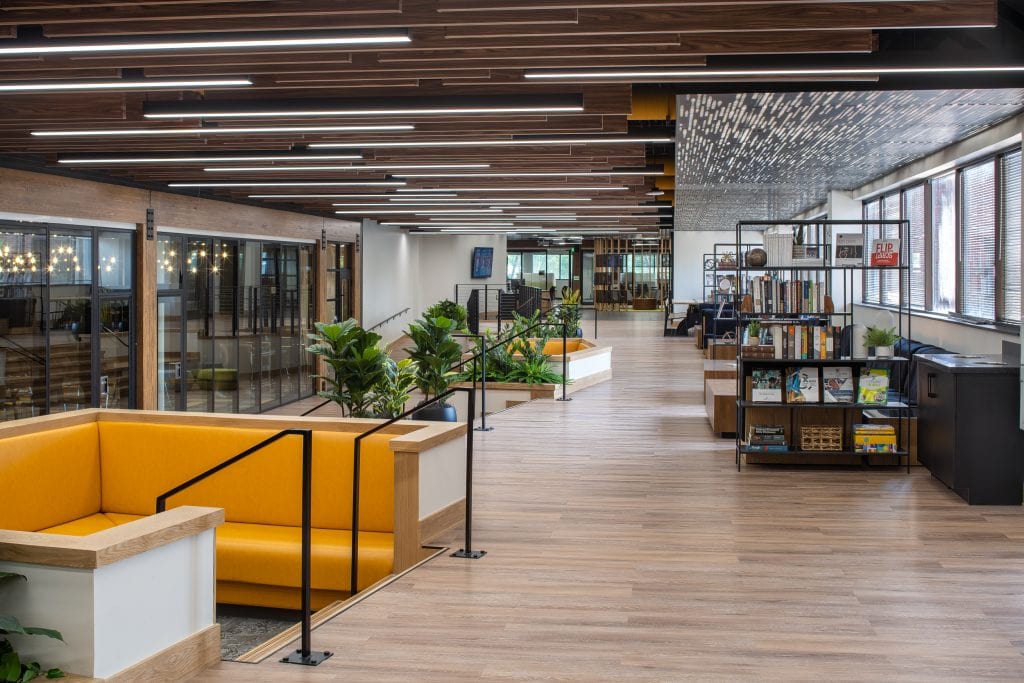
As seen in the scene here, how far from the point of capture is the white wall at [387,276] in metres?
21.9

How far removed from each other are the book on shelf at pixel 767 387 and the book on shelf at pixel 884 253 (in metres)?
1.27

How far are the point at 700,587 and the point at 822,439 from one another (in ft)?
12.6

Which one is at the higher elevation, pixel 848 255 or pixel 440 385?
pixel 848 255

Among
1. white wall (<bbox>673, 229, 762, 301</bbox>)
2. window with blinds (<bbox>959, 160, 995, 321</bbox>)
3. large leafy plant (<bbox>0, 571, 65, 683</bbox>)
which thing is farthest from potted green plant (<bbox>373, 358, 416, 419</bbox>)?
white wall (<bbox>673, 229, 762, 301</bbox>)

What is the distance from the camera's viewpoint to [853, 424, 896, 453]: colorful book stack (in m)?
8.44

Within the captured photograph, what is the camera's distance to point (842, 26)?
5.17 metres

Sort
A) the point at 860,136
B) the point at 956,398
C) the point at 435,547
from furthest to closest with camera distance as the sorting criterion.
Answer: the point at 860,136, the point at 956,398, the point at 435,547

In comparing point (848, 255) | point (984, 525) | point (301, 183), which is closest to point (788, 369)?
point (848, 255)

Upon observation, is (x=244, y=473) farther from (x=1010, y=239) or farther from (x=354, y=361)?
(x=1010, y=239)

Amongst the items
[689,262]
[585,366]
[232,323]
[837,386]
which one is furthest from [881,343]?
[689,262]

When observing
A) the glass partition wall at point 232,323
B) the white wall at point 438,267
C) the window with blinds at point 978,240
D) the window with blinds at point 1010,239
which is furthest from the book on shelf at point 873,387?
the white wall at point 438,267

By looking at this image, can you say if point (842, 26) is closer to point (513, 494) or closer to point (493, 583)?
point (493, 583)

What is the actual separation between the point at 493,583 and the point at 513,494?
7.57ft

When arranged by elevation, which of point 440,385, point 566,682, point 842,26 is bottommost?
point 566,682
